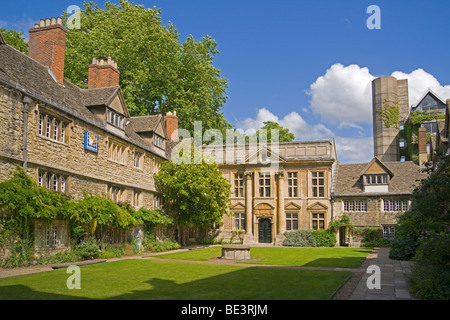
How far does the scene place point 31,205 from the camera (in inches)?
671

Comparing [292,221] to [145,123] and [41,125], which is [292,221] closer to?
[145,123]

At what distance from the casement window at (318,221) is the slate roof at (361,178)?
7.87 ft

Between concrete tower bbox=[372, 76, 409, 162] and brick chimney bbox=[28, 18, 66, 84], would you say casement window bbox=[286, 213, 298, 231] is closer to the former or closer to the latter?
brick chimney bbox=[28, 18, 66, 84]

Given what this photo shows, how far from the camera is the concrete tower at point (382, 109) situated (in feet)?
244

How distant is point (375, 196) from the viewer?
3869 centimetres

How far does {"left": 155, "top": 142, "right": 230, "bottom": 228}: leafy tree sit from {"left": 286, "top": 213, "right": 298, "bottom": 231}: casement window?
27.8 ft

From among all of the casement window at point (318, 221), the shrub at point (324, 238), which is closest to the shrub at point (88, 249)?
the shrub at point (324, 238)

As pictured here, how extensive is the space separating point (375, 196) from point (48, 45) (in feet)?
96.8

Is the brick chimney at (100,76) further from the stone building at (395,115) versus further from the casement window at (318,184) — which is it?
the stone building at (395,115)

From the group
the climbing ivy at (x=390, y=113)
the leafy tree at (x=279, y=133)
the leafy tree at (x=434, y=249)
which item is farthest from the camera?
the climbing ivy at (x=390, y=113)

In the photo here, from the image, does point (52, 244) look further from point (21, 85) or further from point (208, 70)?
point (208, 70)
